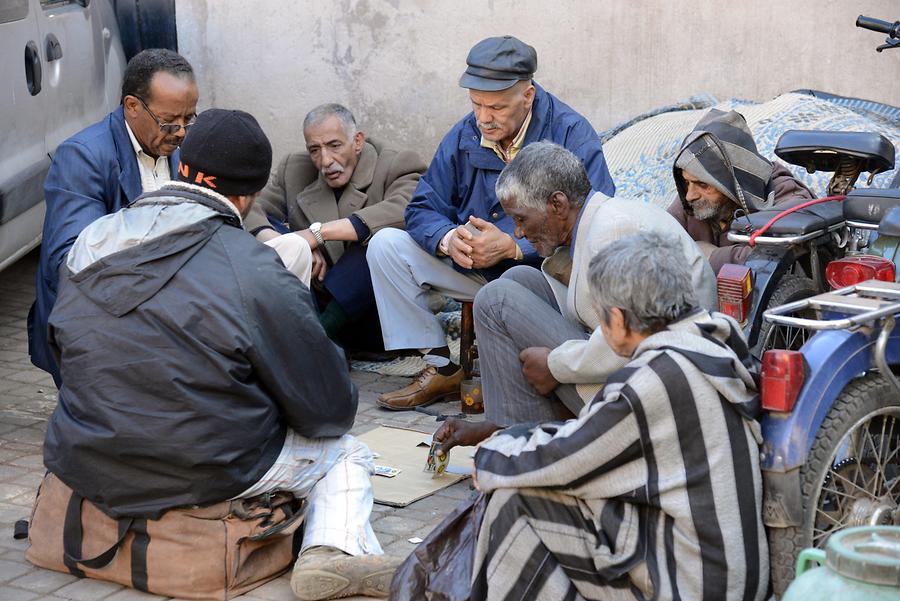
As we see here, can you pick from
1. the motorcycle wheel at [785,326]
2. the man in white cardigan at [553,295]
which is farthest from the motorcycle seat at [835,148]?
the man in white cardigan at [553,295]

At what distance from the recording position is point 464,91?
7055 mm

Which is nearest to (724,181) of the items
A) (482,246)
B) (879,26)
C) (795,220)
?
(795,220)

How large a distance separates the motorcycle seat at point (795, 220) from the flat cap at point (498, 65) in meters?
1.45

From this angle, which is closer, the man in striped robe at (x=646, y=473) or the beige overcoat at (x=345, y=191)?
the man in striped robe at (x=646, y=473)

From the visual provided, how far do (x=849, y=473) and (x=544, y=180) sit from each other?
1361mm

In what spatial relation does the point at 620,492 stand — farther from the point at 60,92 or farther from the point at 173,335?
the point at 60,92

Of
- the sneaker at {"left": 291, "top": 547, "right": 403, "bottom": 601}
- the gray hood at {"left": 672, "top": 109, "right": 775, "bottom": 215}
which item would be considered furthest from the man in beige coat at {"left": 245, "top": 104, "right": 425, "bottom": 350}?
the sneaker at {"left": 291, "top": 547, "right": 403, "bottom": 601}

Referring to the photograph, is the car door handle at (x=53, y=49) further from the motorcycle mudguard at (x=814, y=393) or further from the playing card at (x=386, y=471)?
the motorcycle mudguard at (x=814, y=393)

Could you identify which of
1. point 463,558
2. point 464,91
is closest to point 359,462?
point 463,558

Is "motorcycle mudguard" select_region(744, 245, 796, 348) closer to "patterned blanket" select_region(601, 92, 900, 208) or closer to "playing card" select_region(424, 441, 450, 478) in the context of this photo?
"playing card" select_region(424, 441, 450, 478)

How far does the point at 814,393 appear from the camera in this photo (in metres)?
Answer: 2.96

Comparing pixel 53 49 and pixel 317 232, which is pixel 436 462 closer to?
pixel 317 232

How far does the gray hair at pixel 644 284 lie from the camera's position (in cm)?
286

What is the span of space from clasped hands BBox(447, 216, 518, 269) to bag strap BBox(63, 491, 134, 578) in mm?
2081
